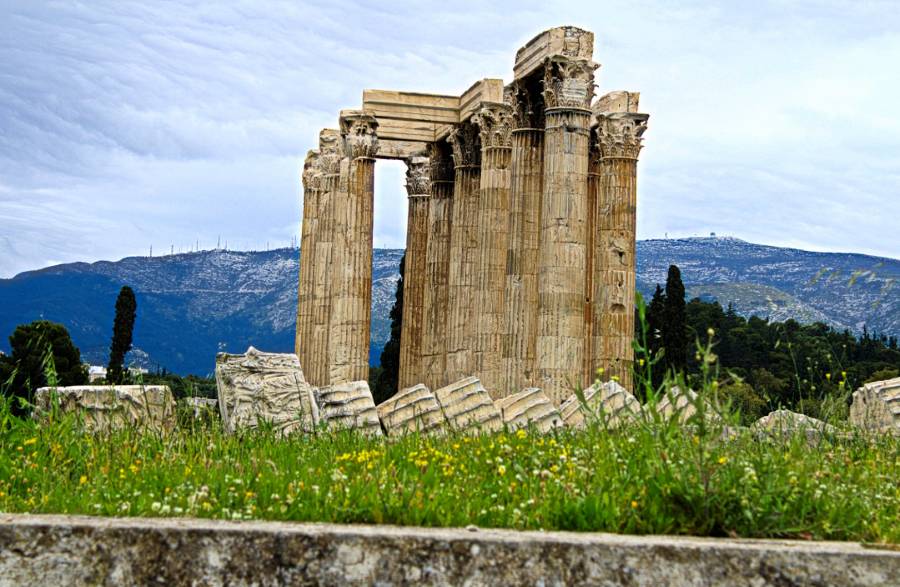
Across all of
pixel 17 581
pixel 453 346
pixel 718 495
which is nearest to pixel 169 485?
pixel 17 581

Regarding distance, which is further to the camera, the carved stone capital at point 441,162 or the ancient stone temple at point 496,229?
the carved stone capital at point 441,162

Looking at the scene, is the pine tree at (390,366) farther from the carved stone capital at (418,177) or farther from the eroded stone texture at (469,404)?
the eroded stone texture at (469,404)

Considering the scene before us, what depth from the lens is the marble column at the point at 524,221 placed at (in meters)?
27.8

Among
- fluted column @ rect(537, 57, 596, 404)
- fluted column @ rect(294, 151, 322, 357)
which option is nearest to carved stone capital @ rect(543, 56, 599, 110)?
fluted column @ rect(537, 57, 596, 404)

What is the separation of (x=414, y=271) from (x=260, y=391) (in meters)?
22.1

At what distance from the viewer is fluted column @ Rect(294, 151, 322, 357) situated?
3903 cm

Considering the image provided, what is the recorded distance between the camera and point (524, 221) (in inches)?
1125

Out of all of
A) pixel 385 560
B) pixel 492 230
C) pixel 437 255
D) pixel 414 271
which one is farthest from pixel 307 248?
pixel 385 560

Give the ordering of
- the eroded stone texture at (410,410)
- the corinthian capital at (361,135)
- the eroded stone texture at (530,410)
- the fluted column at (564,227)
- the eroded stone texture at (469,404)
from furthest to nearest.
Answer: the corinthian capital at (361,135) → the fluted column at (564,227) → the eroded stone texture at (530,410) → the eroded stone texture at (410,410) → the eroded stone texture at (469,404)

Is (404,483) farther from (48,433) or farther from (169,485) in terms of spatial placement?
(48,433)

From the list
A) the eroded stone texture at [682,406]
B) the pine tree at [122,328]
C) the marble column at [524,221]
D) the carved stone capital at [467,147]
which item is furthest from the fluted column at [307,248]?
the eroded stone texture at [682,406]

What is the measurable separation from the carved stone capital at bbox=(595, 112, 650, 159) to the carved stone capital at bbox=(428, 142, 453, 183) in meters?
9.71

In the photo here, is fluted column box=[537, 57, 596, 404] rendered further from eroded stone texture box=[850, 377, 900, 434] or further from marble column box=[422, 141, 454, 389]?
marble column box=[422, 141, 454, 389]

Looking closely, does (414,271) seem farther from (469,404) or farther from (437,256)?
(469,404)
